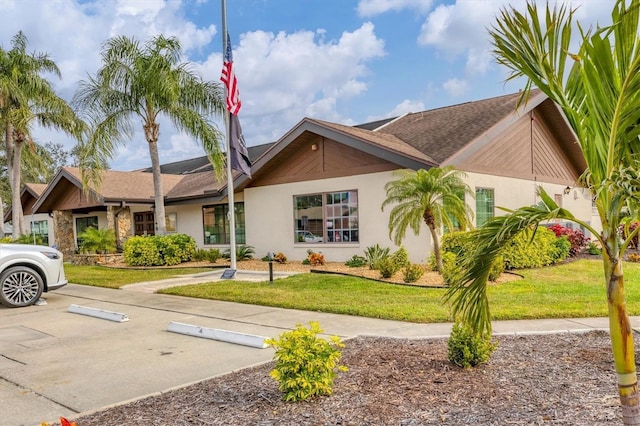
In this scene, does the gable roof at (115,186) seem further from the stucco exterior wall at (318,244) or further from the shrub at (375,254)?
the shrub at (375,254)

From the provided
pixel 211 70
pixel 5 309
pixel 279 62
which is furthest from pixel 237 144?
pixel 5 309

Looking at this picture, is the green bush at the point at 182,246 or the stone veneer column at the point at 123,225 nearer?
the green bush at the point at 182,246

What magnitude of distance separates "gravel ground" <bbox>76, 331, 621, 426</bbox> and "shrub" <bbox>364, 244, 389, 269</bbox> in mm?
8059

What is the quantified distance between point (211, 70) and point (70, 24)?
22.4ft

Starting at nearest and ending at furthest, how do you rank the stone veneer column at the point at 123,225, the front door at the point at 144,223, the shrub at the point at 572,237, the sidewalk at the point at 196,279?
1. the sidewalk at the point at 196,279
2. the shrub at the point at 572,237
3. the stone veneer column at the point at 123,225
4. the front door at the point at 144,223

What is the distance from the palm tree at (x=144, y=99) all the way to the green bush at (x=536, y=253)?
966 cm

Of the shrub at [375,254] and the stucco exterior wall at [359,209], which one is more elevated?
the stucco exterior wall at [359,209]

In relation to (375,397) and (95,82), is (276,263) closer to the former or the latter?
(95,82)

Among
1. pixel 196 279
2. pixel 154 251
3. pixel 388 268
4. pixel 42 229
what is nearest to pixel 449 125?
pixel 388 268

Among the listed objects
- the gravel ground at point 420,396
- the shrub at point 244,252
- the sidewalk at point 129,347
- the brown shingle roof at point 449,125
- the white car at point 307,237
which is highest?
the brown shingle roof at point 449,125

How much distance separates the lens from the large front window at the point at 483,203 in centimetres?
1506

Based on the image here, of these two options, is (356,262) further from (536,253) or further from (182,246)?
(182,246)

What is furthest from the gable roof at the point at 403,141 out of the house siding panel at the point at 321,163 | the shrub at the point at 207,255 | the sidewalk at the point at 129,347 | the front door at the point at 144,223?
the sidewalk at the point at 129,347

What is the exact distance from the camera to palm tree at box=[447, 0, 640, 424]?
2.74 meters
